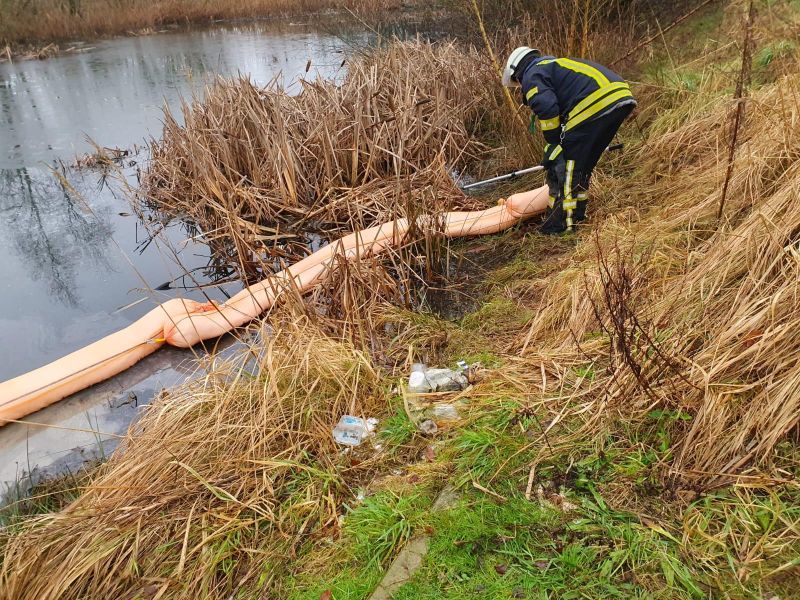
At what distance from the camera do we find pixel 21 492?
9.55 feet

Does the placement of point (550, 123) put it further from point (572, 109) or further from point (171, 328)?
point (171, 328)

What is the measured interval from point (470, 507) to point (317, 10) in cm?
1806

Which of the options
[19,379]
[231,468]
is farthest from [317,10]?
[231,468]

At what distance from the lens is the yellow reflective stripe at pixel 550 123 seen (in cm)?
434

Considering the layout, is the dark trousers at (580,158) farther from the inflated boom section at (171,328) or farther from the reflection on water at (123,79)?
the reflection on water at (123,79)

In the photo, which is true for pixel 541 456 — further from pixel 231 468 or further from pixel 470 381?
pixel 231 468

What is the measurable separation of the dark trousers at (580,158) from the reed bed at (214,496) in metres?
2.49

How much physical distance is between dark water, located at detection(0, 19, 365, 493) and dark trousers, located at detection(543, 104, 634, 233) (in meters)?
2.95

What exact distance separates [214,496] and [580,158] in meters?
3.64

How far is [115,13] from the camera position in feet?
50.4

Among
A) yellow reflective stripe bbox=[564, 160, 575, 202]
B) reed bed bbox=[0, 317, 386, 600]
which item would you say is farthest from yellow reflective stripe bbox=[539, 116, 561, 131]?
reed bed bbox=[0, 317, 386, 600]

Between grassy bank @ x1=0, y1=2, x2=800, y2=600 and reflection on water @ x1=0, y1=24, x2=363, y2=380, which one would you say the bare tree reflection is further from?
grassy bank @ x1=0, y1=2, x2=800, y2=600

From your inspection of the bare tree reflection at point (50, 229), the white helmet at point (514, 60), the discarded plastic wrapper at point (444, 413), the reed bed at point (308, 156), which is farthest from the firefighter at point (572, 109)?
the bare tree reflection at point (50, 229)

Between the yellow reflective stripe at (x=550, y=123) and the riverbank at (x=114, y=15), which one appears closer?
the yellow reflective stripe at (x=550, y=123)
